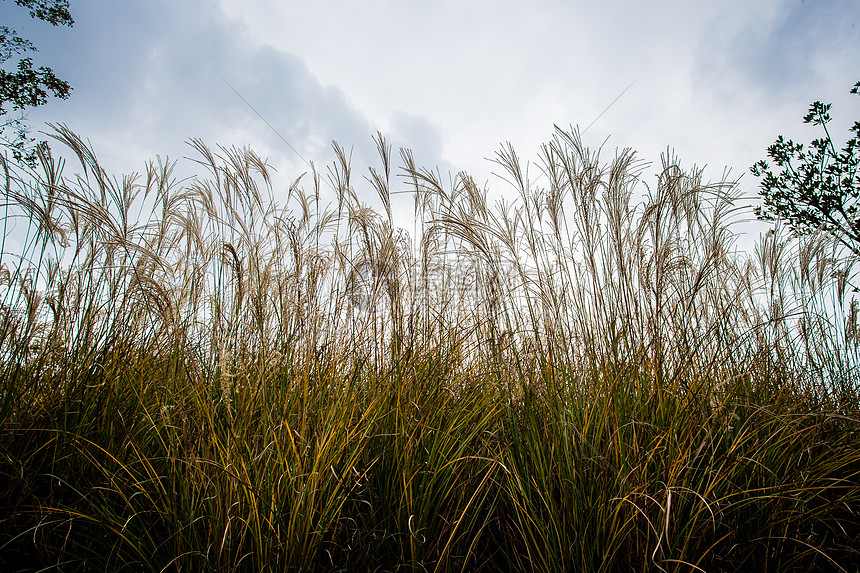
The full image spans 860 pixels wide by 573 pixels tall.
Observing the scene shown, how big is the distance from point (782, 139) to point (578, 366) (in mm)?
3634

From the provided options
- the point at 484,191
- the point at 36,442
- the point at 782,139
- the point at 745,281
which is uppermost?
the point at 782,139

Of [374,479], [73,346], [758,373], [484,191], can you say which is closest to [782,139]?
[758,373]

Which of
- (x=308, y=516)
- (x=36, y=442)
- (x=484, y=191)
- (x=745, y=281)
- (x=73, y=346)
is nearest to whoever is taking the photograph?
(x=308, y=516)

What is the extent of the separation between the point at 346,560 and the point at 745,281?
133 inches

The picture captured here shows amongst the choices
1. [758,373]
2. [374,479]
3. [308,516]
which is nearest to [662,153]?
[758,373]

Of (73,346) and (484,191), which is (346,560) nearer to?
(73,346)

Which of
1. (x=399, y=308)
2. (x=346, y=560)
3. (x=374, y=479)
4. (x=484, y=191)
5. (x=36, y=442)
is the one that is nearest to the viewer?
(x=346, y=560)

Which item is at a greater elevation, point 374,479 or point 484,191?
point 484,191

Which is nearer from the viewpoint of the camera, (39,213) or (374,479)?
(374,479)

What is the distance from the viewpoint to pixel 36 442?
70.3 inches

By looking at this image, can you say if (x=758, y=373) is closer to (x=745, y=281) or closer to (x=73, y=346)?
(x=745, y=281)

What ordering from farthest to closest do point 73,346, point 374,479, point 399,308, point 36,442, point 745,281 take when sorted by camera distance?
point 745,281 < point 399,308 < point 73,346 < point 36,442 < point 374,479

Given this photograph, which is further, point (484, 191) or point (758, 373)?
point (484, 191)

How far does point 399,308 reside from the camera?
2.34 meters
